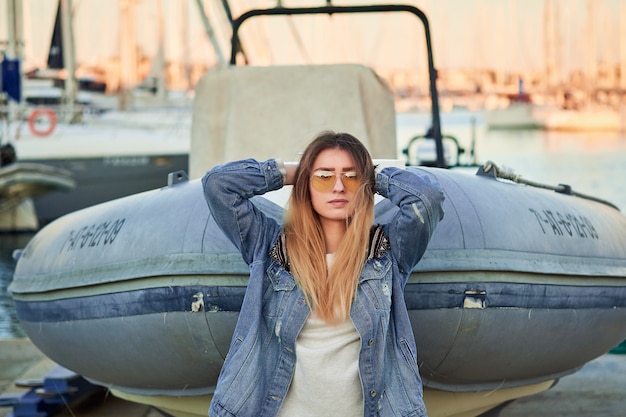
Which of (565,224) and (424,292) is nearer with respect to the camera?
(424,292)

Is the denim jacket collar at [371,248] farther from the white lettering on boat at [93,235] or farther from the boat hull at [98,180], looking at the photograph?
the boat hull at [98,180]

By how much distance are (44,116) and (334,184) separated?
20609 millimetres

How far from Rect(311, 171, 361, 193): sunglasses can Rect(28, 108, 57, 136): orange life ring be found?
19.5 meters

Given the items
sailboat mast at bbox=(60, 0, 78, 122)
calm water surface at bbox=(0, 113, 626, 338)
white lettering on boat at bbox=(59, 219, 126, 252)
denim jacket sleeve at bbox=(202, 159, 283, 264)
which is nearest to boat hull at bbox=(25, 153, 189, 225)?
calm water surface at bbox=(0, 113, 626, 338)

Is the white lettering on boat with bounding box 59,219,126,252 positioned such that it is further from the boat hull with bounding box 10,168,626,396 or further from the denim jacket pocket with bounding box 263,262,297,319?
the denim jacket pocket with bounding box 263,262,297,319

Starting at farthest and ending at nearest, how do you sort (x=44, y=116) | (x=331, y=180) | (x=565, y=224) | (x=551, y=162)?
(x=551, y=162) → (x=44, y=116) → (x=565, y=224) → (x=331, y=180)

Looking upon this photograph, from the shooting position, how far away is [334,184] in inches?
118

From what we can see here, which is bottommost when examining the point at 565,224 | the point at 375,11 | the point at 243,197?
the point at 565,224

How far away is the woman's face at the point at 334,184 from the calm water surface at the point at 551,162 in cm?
144

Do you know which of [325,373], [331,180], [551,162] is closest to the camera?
[325,373]

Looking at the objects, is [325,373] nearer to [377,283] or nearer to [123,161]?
[377,283]

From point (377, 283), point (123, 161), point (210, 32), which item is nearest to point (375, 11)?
point (377, 283)

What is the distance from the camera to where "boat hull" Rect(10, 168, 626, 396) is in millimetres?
3586

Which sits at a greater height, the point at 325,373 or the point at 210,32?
the point at 210,32
